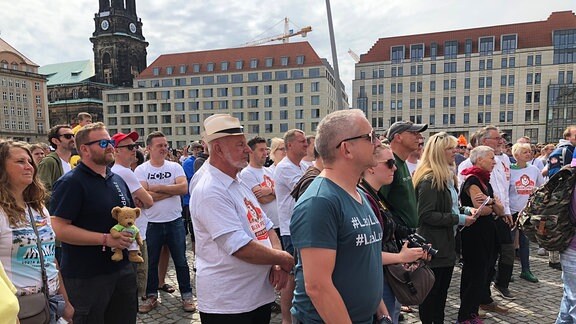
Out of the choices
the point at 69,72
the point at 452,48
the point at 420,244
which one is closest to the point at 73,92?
the point at 69,72

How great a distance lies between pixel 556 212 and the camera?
3.00 metres

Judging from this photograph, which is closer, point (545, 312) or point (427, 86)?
point (545, 312)

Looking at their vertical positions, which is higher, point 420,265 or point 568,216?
point 568,216

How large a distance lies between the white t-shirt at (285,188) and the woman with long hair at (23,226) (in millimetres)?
2502

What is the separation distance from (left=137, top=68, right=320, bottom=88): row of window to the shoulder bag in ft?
236

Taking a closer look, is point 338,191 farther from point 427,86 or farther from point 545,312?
point 427,86

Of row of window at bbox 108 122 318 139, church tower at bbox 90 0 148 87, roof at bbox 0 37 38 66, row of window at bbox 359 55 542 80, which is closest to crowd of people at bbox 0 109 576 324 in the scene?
row of window at bbox 359 55 542 80

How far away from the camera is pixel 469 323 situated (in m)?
4.27

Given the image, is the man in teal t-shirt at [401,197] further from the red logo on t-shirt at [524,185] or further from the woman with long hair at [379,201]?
the red logo on t-shirt at [524,185]

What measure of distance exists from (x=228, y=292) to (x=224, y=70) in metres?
80.7

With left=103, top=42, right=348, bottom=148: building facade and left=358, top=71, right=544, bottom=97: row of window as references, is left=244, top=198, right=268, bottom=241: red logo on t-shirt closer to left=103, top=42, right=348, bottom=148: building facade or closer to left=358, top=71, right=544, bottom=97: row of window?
left=358, top=71, right=544, bottom=97: row of window

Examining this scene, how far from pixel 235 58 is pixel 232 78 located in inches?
169

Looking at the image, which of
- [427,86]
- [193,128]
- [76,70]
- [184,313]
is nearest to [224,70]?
[193,128]

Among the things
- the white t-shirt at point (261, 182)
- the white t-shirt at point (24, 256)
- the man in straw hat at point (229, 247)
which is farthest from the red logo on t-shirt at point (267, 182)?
the white t-shirt at point (24, 256)
